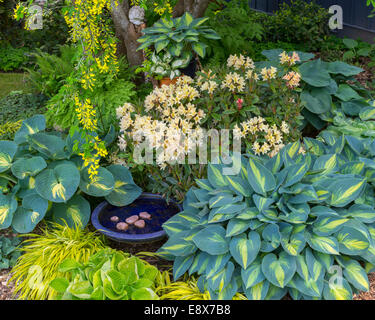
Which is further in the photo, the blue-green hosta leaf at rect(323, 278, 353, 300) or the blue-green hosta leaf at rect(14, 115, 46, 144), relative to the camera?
the blue-green hosta leaf at rect(14, 115, 46, 144)

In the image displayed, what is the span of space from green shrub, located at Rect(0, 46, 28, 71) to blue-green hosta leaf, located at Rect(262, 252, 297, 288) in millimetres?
6413

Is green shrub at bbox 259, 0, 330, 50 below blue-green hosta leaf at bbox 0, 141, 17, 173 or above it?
above

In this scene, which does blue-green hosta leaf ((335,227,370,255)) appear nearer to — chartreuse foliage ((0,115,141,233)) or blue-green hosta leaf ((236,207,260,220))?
blue-green hosta leaf ((236,207,260,220))

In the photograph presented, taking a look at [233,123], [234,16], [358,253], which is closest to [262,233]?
[358,253]

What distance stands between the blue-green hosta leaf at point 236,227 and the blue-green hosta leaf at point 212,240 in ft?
0.27

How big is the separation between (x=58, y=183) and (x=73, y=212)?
0.30m

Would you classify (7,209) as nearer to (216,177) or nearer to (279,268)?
(216,177)

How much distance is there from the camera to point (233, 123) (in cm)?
354

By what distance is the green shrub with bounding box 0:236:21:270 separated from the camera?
9.66ft

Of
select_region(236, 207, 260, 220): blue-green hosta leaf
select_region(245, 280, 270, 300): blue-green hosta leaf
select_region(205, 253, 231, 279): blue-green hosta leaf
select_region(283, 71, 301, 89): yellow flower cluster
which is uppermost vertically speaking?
select_region(283, 71, 301, 89): yellow flower cluster

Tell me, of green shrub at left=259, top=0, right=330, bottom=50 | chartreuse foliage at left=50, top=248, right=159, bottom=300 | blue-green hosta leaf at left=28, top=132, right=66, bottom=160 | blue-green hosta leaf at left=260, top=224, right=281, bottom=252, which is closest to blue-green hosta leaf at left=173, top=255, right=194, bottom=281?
chartreuse foliage at left=50, top=248, right=159, bottom=300
